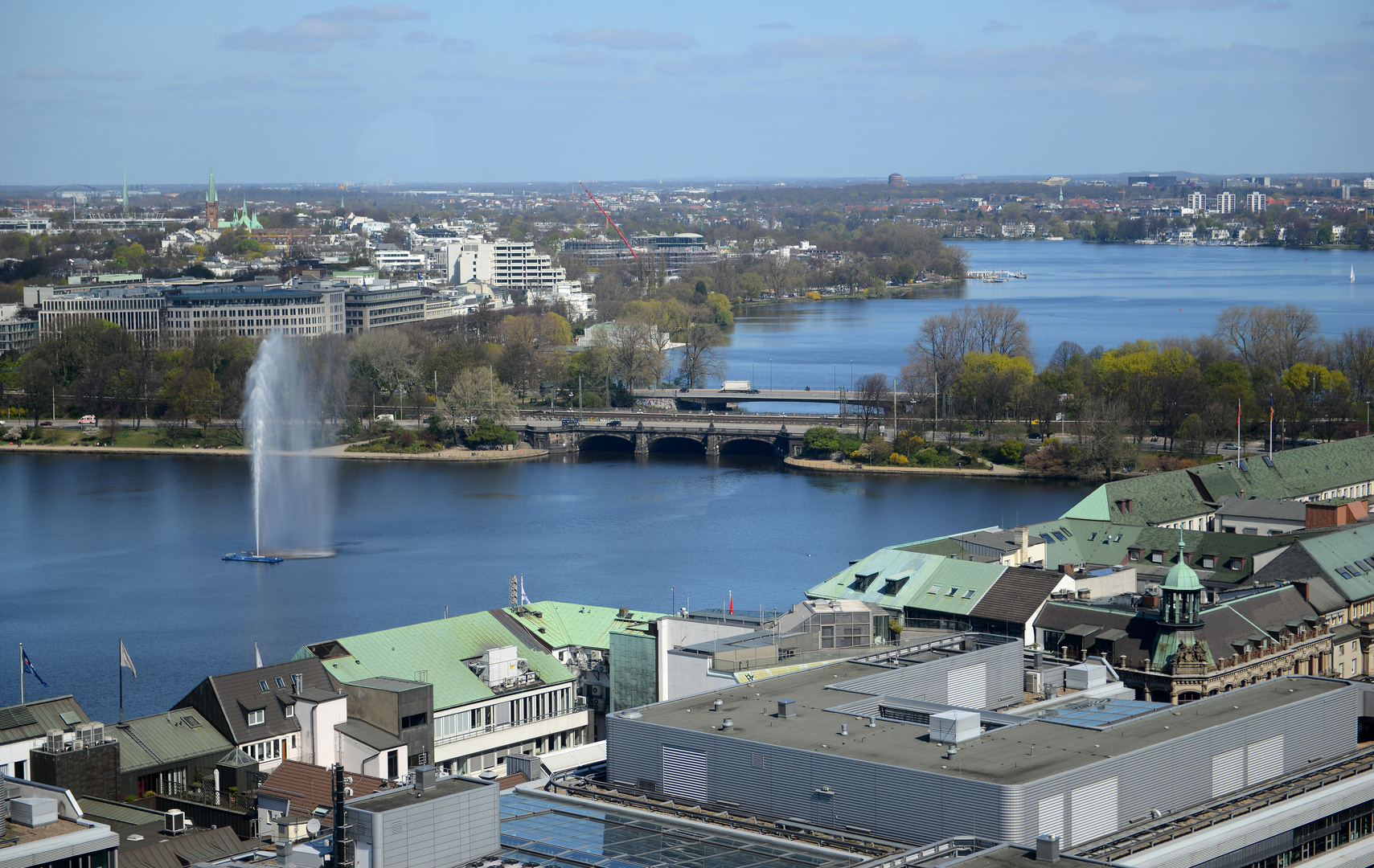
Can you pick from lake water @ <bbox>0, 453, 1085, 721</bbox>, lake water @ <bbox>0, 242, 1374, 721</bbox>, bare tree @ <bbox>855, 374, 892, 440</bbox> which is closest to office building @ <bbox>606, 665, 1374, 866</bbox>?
lake water @ <bbox>0, 453, 1085, 721</bbox>

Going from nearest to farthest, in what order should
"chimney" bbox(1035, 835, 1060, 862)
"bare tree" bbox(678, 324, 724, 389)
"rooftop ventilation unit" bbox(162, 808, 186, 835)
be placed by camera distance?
"chimney" bbox(1035, 835, 1060, 862) → "rooftop ventilation unit" bbox(162, 808, 186, 835) → "bare tree" bbox(678, 324, 724, 389)

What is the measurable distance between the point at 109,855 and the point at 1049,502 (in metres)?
34.8

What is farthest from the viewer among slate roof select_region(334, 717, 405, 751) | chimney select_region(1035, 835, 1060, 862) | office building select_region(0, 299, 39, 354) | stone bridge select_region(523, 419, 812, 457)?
office building select_region(0, 299, 39, 354)

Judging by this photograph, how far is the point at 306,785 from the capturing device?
18.6m

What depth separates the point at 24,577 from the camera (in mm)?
36375

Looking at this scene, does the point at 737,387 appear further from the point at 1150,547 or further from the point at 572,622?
the point at 572,622

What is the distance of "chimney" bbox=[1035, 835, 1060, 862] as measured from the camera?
12.2 metres

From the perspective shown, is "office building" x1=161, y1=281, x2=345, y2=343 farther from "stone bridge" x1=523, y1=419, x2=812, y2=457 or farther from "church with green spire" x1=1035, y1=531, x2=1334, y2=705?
Answer: "church with green spire" x1=1035, y1=531, x2=1334, y2=705

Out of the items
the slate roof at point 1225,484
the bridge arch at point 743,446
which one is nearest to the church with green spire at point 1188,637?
the slate roof at point 1225,484

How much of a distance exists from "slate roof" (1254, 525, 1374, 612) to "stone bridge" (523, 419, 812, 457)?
3149cm

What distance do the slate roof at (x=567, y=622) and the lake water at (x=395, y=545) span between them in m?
5.45

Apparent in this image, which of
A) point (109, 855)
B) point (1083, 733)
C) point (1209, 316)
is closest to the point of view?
point (109, 855)

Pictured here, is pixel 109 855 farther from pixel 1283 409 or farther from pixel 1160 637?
pixel 1283 409

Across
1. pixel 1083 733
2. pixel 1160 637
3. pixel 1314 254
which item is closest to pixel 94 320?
pixel 1160 637
